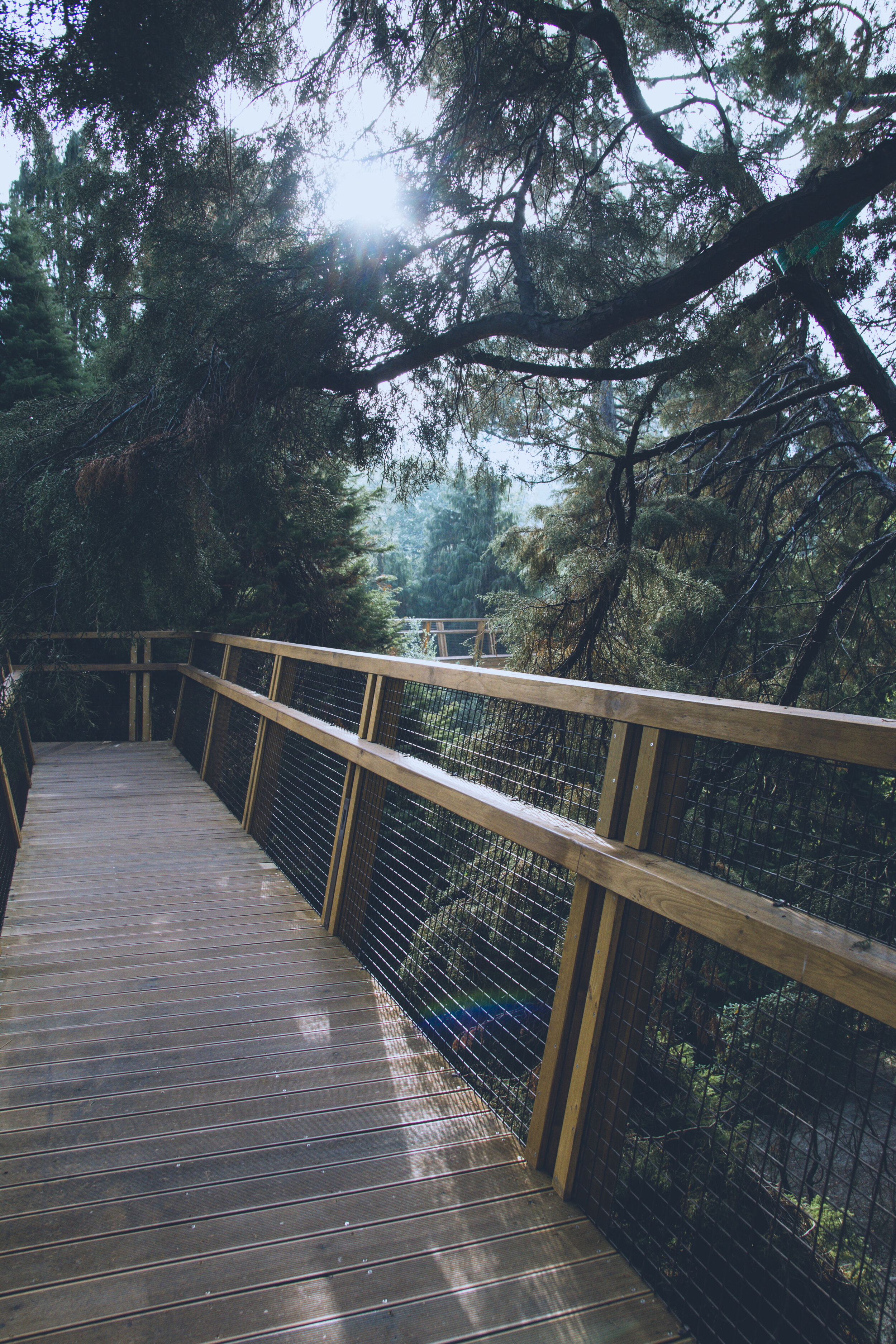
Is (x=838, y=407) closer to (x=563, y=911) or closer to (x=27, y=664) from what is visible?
(x=563, y=911)

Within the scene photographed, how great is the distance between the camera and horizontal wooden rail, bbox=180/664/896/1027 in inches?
43.3

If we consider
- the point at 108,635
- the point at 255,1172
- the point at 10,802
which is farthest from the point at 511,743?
the point at 108,635

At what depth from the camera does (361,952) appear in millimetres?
2982

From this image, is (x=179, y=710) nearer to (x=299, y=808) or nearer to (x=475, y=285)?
(x=299, y=808)

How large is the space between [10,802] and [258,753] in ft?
4.24

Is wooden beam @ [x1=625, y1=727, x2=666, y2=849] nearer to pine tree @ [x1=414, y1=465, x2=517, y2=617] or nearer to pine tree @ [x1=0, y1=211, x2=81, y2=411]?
pine tree @ [x1=0, y1=211, x2=81, y2=411]

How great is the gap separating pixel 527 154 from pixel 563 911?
4159mm

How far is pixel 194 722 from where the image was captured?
738 centimetres

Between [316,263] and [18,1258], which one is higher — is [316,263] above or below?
above

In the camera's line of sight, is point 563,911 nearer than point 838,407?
Yes

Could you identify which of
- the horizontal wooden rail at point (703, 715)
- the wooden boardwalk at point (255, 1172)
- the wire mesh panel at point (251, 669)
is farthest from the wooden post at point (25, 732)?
the horizontal wooden rail at point (703, 715)

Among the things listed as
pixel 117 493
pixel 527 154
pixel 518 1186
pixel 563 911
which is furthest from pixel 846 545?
pixel 518 1186

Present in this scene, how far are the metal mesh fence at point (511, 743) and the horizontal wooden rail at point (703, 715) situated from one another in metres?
0.06

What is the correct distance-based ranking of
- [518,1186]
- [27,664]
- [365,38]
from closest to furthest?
[518,1186] < [365,38] < [27,664]
